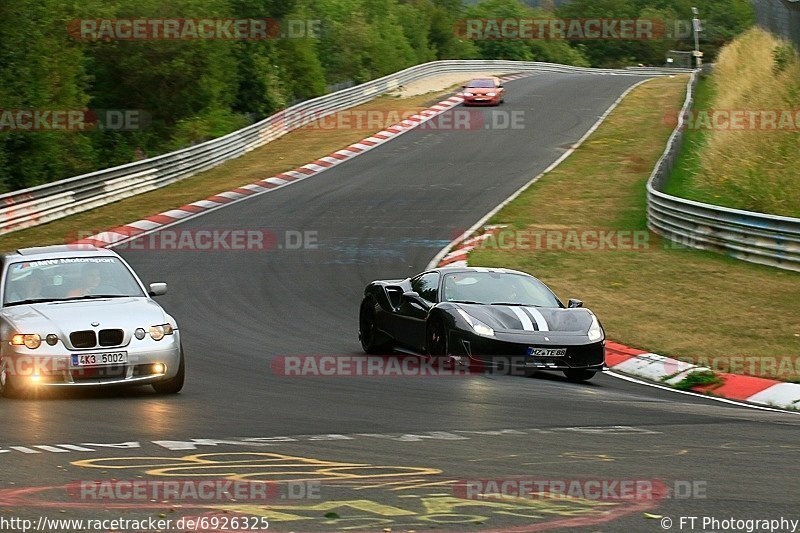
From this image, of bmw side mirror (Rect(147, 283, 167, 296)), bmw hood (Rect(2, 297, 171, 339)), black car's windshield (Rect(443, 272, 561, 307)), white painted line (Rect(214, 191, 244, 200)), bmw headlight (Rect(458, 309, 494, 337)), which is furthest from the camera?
white painted line (Rect(214, 191, 244, 200))

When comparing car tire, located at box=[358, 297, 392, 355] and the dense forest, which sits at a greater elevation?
the dense forest

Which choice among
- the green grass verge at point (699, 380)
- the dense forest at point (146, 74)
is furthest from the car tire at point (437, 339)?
the dense forest at point (146, 74)

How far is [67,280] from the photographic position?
40.8ft

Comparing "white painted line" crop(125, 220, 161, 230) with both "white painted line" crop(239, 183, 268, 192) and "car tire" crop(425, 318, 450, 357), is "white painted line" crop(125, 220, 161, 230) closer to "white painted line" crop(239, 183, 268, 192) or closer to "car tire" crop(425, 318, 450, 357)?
"white painted line" crop(239, 183, 268, 192)

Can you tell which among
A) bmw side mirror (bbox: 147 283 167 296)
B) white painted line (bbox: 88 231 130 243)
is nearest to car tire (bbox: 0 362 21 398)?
bmw side mirror (bbox: 147 283 167 296)

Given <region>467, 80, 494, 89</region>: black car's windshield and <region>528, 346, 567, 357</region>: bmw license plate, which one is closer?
<region>528, 346, 567, 357</region>: bmw license plate

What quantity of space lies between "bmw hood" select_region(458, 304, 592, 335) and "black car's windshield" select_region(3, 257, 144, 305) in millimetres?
3574

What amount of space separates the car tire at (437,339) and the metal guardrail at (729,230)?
895 cm

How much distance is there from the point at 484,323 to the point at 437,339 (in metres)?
0.72

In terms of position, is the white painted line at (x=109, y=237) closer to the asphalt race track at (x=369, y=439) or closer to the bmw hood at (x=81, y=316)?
the asphalt race track at (x=369, y=439)

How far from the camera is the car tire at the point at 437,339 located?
535 inches

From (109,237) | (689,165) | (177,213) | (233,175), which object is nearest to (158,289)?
(109,237)

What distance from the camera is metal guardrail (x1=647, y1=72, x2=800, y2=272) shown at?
69.4 feet

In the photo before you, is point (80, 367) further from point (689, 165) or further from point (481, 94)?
point (481, 94)
